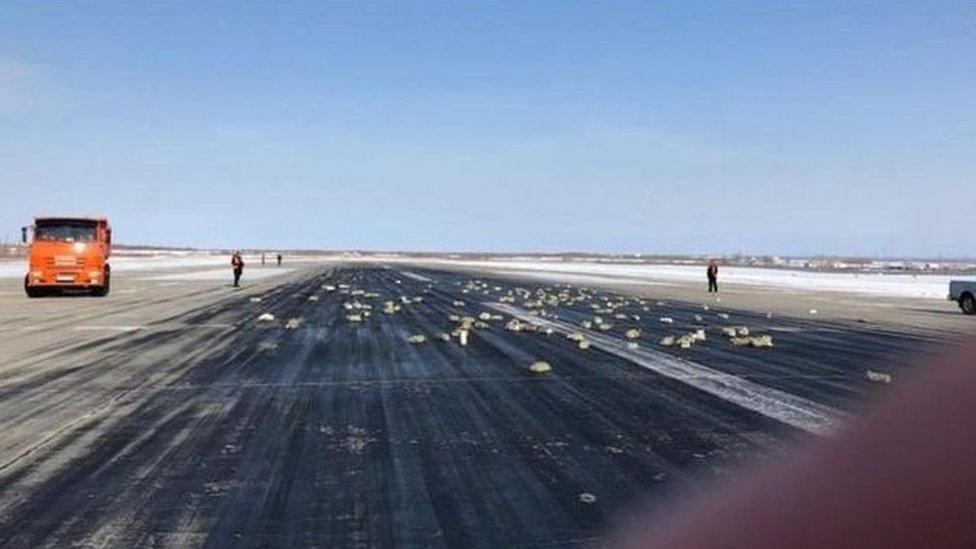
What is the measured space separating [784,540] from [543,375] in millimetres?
8994

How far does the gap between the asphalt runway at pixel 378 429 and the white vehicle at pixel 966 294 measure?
13325mm

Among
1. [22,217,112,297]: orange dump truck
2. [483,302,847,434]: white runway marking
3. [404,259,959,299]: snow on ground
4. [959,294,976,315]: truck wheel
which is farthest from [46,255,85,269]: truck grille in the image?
[404,259,959,299]: snow on ground

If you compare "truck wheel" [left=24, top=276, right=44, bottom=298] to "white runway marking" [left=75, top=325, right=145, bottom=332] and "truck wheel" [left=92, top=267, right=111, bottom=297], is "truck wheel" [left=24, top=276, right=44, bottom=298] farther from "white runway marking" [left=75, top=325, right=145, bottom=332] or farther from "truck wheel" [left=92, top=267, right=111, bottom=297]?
"white runway marking" [left=75, top=325, right=145, bottom=332]

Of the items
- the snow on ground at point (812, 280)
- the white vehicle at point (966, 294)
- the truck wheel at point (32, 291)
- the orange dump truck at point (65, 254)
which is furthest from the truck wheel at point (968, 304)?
the truck wheel at point (32, 291)

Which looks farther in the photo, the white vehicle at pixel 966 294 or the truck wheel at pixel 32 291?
the truck wheel at pixel 32 291

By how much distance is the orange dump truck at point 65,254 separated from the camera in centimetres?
3105

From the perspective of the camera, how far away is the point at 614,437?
26.7 ft

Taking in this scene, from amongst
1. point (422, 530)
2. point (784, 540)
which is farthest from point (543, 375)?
point (784, 540)

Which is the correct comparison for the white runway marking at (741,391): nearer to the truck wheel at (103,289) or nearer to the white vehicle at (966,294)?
the white vehicle at (966,294)

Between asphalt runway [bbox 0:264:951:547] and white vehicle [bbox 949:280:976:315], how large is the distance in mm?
13325

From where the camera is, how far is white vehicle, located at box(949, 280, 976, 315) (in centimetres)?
2834

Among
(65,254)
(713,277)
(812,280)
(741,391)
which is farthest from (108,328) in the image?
(812,280)

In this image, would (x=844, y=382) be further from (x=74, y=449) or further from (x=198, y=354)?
(x=198, y=354)

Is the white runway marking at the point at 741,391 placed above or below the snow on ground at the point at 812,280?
below
